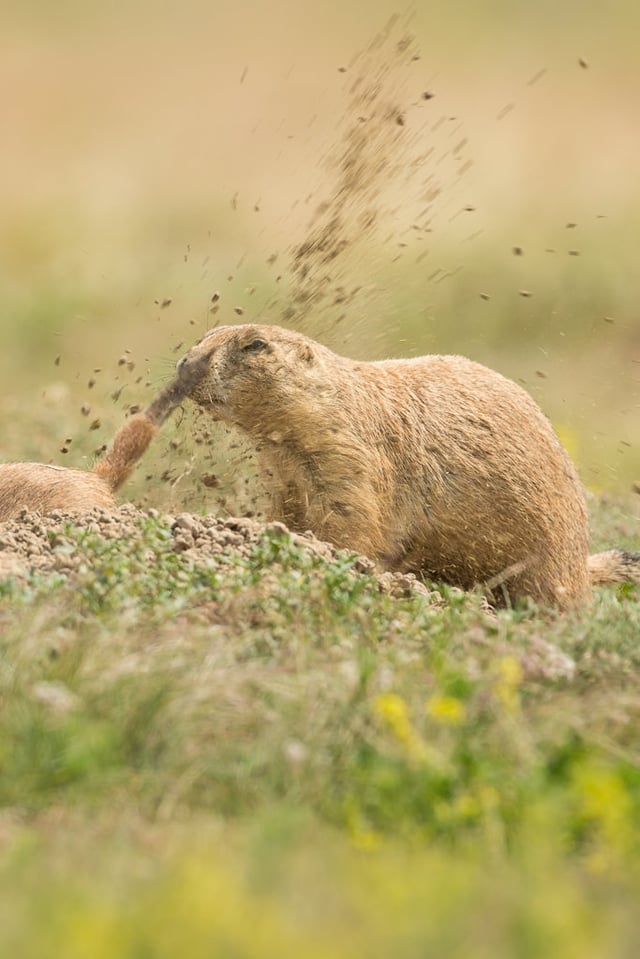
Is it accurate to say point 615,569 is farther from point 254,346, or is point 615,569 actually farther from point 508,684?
point 508,684

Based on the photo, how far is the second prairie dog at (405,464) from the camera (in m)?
6.91

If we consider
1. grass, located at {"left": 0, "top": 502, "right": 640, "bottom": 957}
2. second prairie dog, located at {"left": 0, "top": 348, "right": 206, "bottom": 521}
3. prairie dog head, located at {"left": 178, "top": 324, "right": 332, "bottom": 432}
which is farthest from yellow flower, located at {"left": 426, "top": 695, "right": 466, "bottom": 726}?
second prairie dog, located at {"left": 0, "top": 348, "right": 206, "bottom": 521}

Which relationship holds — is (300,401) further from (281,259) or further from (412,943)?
(281,259)

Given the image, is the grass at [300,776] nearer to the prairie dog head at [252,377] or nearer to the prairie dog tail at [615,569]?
the prairie dog head at [252,377]

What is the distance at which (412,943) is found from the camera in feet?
10.0

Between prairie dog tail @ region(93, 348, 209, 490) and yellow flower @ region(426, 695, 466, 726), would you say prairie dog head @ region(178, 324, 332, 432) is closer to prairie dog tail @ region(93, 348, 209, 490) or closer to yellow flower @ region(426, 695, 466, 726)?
prairie dog tail @ region(93, 348, 209, 490)

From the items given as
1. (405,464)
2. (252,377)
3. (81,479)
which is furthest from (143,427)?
(405,464)

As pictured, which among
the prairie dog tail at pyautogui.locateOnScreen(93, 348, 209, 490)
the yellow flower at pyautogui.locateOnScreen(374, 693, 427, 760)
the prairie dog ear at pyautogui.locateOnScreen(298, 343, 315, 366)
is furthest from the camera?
the prairie dog ear at pyautogui.locateOnScreen(298, 343, 315, 366)

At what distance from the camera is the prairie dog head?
6867mm

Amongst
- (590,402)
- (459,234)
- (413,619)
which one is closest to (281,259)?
(459,234)

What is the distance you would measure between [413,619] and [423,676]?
37.1 inches

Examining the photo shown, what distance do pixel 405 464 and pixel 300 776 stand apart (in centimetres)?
325

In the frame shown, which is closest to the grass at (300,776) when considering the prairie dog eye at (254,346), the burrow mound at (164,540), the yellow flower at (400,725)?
the yellow flower at (400,725)

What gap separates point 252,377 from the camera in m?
6.90
